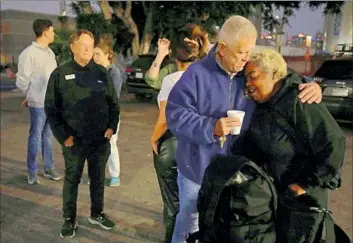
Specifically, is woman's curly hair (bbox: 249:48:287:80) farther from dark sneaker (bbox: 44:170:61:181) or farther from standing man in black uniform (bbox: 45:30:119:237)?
dark sneaker (bbox: 44:170:61:181)

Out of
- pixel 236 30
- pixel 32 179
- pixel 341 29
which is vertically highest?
pixel 341 29

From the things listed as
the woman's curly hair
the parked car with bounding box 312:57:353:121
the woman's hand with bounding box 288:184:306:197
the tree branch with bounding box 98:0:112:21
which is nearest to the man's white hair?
the woman's curly hair

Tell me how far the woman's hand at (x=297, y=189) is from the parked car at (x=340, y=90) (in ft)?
21.5

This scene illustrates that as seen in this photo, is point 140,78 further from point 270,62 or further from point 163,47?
point 270,62

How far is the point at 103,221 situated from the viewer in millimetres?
3764

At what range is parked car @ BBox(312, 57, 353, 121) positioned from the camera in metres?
8.12

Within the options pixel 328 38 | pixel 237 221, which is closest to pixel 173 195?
pixel 237 221

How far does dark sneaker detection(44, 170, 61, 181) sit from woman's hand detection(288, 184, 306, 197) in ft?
12.5

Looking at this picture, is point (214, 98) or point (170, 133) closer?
point (214, 98)

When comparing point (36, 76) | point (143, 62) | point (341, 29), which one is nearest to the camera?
point (36, 76)

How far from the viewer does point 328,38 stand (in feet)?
114

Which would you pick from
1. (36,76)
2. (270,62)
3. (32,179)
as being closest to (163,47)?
(270,62)

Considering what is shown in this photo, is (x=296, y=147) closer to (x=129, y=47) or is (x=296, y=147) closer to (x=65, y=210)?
(x=65, y=210)

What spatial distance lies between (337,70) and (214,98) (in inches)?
297
